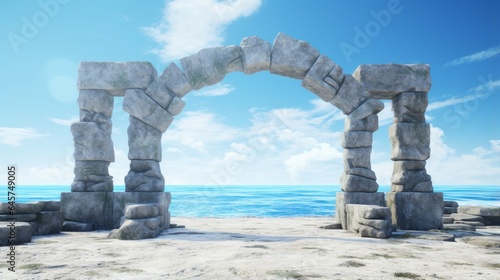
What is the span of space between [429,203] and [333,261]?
5.20 metres

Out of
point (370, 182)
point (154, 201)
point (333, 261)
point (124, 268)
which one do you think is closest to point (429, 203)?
point (370, 182)

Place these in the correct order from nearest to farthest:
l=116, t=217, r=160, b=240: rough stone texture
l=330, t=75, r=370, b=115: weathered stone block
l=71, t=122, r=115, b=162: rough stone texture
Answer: l=116, t=217, r=160, b=240: rough stone texture
l=330, t=75, r=370, b=115: weathered stone block
l=71, t=122, r=115, b=162: rough stone texture

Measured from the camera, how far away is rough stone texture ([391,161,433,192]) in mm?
8875

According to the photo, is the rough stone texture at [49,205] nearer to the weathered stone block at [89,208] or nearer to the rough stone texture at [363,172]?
the weathered stone block at [89,208]

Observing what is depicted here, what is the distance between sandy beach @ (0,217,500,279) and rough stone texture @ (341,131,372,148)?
265 centimetres

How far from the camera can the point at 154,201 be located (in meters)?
8.53

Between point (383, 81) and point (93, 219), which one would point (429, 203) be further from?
point (93, 219)

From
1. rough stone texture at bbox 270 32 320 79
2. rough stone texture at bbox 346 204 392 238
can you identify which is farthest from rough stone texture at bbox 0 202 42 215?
rough stone texture at bbox 346 204 392 238

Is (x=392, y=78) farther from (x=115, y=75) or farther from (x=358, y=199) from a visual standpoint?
(x=115, y=75)

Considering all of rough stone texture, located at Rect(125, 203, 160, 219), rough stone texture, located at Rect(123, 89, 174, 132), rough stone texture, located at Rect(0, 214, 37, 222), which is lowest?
rough stone texture, located at Rect(0, 214, 37, 222)

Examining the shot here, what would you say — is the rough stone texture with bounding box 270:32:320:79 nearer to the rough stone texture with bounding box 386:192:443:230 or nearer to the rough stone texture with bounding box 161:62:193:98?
the rough stone texture with bounding box 161:62:193:98

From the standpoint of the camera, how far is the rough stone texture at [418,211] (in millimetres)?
8617

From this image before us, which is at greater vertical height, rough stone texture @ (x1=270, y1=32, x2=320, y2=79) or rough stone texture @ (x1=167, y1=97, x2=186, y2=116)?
rough stone texture @ (x1=270, y1=32, x2=320, y2=79)

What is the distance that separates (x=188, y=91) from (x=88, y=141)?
9.30 ft
